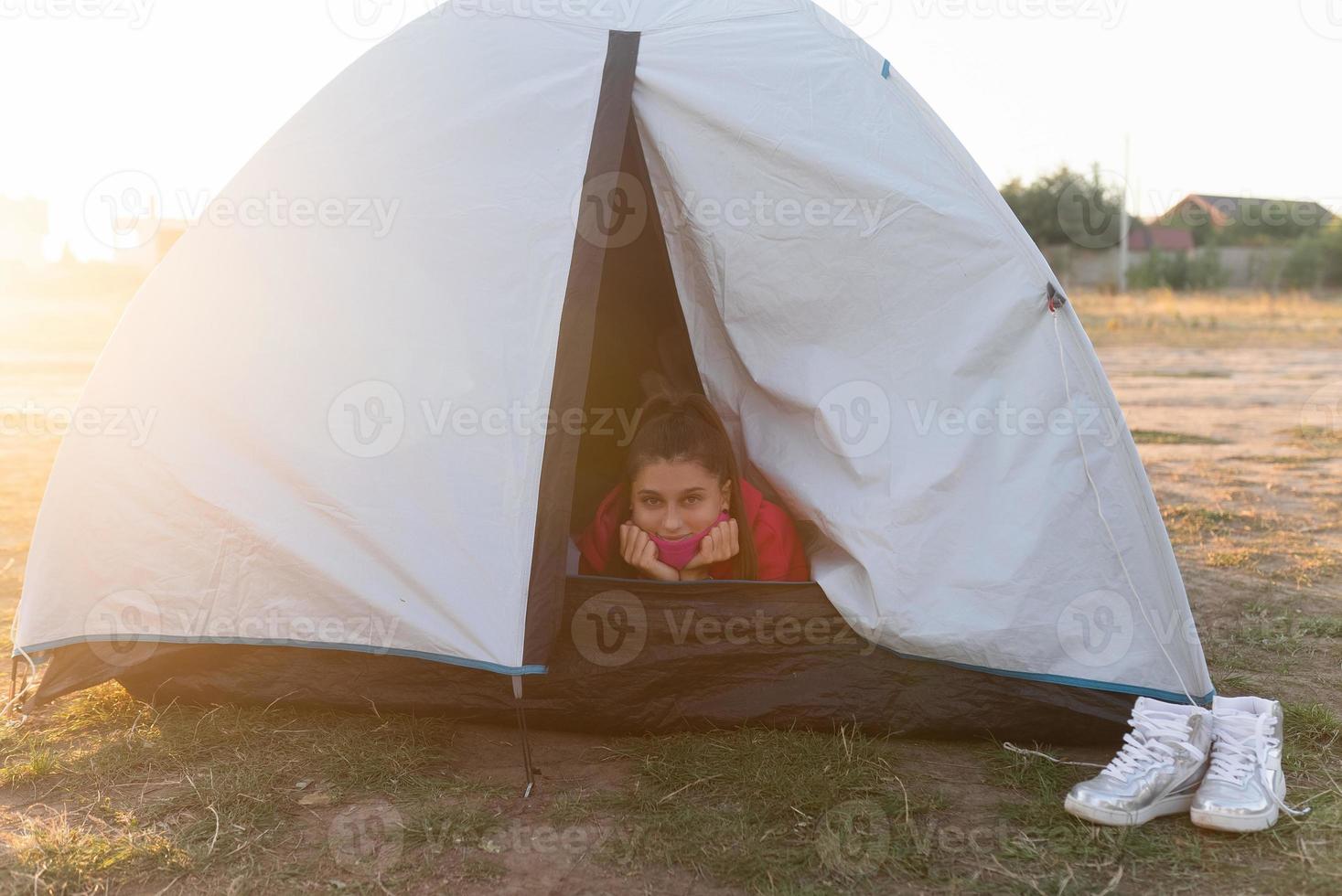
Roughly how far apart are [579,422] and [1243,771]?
5.66 feet

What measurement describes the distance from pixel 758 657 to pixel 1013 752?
676mm

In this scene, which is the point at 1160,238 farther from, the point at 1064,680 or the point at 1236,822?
the point at 1236,822

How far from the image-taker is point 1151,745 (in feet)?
8.20

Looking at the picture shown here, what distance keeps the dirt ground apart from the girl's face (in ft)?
1.94

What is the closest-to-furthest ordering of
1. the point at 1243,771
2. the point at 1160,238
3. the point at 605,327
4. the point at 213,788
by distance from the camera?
the point at 1243,771 → the point at 213,788 → the point at 605,327 → the point at 1160,238

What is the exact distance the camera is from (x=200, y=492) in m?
2.85

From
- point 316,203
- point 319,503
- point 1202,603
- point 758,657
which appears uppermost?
point 316,203

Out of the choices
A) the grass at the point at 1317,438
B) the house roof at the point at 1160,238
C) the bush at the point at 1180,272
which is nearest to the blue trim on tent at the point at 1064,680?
the grass at the point at 1317,438

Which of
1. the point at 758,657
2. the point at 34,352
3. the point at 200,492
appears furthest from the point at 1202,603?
the point at 34,352

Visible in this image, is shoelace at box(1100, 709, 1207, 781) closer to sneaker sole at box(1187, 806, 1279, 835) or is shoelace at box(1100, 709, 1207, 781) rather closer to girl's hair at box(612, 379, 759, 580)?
sneaker sole at box(1187, 806, 1279, 835)

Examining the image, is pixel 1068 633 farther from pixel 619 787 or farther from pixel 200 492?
pixel 200 492

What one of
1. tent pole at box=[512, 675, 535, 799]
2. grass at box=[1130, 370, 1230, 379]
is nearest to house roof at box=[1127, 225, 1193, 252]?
grass at box=[1130, 370, 1230, 379]

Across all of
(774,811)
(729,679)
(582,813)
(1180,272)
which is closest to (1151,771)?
(774,811)

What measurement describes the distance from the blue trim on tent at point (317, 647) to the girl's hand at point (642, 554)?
44 cm
